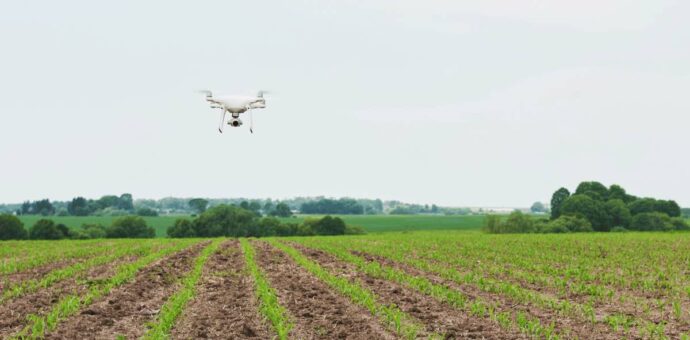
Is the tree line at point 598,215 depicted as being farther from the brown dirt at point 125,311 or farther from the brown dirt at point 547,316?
the brown dirt at point 125,311

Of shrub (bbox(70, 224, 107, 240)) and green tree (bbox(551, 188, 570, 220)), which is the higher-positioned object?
green tree (bbox(551, 188, 570, 220))

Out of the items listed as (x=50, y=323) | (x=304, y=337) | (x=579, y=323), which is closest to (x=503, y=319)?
(x=579, y=323)

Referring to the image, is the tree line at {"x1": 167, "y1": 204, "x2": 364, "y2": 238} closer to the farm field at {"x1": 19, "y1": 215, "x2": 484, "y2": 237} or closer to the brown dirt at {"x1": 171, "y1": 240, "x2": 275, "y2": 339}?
the farm field at {"x1": 19, "y1": 215, "x2": 484, "y2": 237}

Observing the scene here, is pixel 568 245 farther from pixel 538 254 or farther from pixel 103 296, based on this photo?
pixel 103 296

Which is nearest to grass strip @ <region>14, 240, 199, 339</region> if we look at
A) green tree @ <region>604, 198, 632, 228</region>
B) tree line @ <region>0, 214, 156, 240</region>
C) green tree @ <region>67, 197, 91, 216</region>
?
tree line @ <region>0, 214, 156, 240</region>

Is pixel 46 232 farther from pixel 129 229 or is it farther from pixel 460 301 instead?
pixel 460 301

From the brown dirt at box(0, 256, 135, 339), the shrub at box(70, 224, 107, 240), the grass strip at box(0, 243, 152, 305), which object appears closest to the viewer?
the brown dirt at box(0, 256, 135, 339)
